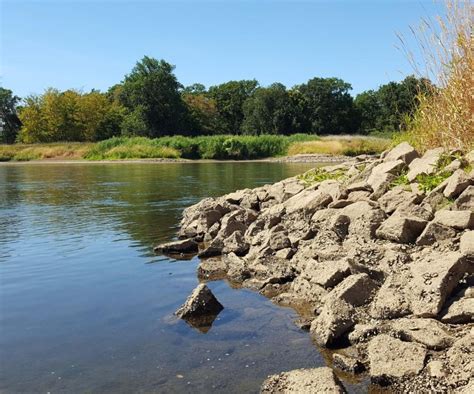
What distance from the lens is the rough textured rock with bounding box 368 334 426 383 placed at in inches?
156

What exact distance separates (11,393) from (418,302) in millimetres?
3367

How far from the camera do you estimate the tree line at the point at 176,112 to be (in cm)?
6216

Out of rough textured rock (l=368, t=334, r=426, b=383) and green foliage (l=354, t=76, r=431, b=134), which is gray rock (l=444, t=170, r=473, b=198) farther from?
green foliage (l=354, t=76, r=431, b=134)

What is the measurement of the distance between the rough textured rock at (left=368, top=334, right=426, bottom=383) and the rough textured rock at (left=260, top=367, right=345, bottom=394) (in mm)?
409

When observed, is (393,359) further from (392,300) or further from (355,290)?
(355,290)

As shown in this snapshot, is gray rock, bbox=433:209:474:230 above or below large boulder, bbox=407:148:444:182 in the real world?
below

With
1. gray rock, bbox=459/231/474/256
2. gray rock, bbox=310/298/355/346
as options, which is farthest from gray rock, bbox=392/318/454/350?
gray rock, bbox=459/231/474/256

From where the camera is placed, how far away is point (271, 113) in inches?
2566

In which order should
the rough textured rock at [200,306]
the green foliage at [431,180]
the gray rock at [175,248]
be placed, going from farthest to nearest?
the gray rock at [175,248]
the green foliage at [431,180]
the rough textured rock at [200,306]

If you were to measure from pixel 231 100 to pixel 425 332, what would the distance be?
237ft

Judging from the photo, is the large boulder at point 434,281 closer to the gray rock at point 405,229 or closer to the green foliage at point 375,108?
the gray rock at point 405,229

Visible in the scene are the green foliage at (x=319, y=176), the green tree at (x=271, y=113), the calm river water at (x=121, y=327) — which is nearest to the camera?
the calm river water at (x=121, y=327)

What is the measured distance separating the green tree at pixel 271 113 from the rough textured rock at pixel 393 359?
60710mm

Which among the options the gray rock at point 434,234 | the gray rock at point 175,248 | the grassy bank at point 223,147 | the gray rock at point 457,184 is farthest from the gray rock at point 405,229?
the grassy bank at point 223,147
